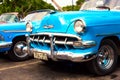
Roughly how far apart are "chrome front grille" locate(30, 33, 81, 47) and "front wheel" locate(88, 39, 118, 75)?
622 mm

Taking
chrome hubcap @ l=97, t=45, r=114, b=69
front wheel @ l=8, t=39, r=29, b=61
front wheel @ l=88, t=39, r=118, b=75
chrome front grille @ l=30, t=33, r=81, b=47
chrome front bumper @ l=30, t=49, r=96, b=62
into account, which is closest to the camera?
chrome front bumper @ l=30, t=49, r=96, b=62

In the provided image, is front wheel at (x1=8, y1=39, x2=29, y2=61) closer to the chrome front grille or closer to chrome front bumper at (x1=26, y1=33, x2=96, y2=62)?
the chrome front grille

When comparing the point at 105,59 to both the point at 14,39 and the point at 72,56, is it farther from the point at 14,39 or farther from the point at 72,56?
the point at 14,39

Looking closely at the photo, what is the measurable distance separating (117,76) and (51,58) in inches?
56.8

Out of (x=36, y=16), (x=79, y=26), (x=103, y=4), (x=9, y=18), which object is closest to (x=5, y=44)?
(x=36, y=16)

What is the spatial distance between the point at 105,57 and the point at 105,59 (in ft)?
0.14

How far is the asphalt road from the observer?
6090mm

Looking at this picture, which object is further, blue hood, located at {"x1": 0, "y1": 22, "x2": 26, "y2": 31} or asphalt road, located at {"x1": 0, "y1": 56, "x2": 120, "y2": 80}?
blue hood, located at {"x1": 0, "y1": 22, "x2": 26, "y2": 31}

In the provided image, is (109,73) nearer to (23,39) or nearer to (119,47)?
(119,47)

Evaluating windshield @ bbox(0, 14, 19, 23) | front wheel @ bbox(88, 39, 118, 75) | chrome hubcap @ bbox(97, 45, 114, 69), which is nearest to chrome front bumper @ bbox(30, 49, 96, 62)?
front wheel @ bbox(88, 39, 118, 75)

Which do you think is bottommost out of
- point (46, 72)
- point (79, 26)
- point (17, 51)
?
point (46, 72)

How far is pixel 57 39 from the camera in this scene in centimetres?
589

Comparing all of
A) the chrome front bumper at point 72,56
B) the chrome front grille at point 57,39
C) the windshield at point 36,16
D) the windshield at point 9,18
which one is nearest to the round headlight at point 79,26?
the chrome front grille at point 57,39

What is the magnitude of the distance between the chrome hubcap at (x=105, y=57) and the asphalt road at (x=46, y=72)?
0.24m
